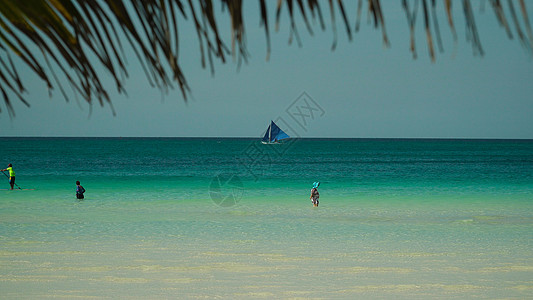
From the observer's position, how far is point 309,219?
1463 cm

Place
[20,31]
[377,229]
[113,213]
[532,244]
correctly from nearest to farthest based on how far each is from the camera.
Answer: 1. [20,31]
2. [532,244]
3. [377,229]
4. [113,213]

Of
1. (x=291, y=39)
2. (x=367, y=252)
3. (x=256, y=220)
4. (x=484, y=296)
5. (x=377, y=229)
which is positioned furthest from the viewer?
(x=256, y=220)

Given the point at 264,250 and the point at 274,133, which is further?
the point at 274,133

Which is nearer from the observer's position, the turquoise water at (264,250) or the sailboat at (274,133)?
the turquoise water at (264,250)

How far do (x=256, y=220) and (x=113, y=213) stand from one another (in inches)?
163

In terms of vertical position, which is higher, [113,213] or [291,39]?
[113,213]

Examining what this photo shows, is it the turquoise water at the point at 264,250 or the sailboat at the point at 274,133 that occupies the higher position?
the sailboat at the point at 274,133

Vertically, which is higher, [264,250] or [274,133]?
[274,133]

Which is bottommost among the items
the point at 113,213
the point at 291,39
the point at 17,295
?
the point at 291,39

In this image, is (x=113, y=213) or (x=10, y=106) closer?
(x=10, y=106)

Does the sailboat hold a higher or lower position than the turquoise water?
higher

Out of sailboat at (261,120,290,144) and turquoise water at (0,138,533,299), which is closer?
turquoise water at (0,138,533,299)

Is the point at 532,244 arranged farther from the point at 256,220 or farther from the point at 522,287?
the point at 256,220

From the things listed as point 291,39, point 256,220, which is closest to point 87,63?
point 291,39
